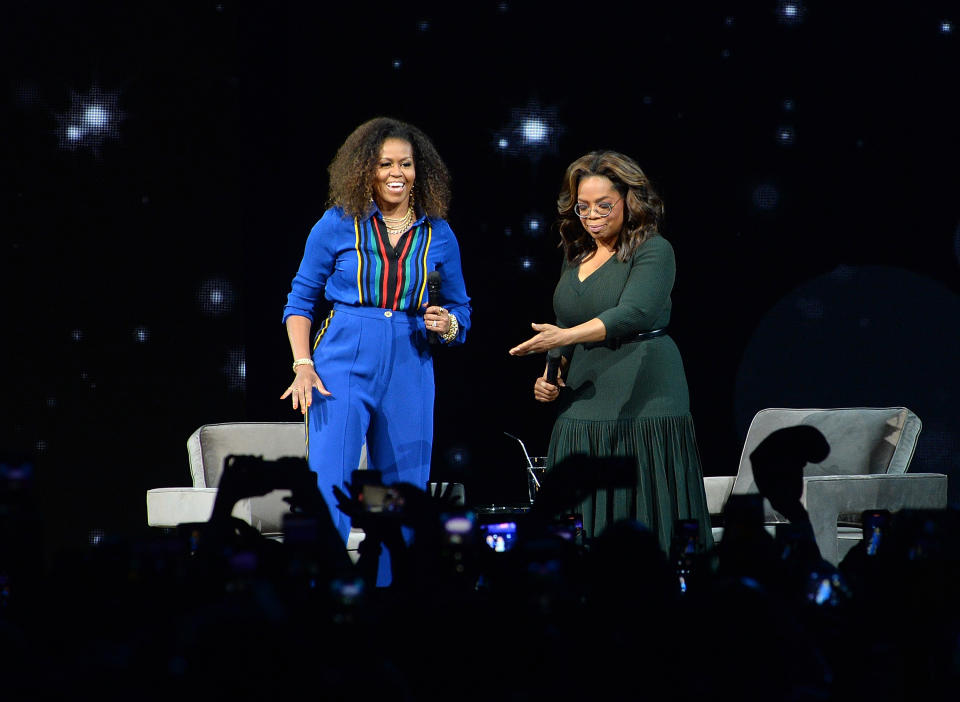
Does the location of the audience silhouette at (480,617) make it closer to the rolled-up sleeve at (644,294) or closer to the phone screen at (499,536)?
the phone screen at (499,536)

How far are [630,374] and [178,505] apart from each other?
159 centimetres

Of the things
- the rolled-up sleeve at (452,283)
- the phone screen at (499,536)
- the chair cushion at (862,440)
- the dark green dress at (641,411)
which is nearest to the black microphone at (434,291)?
the rolled-up sleeve at (452,283)

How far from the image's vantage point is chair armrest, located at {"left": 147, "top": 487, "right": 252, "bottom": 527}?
3217 mm

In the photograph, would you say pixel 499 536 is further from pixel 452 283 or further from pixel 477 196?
pixel 477 196

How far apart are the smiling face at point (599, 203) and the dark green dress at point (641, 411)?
3.2 inches

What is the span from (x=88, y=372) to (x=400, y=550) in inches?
108

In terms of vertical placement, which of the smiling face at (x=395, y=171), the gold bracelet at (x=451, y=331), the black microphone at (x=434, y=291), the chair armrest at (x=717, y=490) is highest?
the smiling face at (x=395, y=171)

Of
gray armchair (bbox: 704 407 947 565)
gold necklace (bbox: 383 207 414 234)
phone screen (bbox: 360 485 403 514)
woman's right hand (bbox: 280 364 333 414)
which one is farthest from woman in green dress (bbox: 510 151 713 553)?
phone screen (bbox: 360 485 403 514)

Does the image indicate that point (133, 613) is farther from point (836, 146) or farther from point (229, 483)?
point (836, 146)

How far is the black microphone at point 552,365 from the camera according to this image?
8.28 ft

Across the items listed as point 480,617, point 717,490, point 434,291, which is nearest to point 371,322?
point 434,291

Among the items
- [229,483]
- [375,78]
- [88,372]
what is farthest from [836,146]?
[229,483]

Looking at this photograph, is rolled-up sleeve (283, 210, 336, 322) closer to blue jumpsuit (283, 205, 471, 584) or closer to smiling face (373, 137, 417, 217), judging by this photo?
blue jumpsuit (283, 205, 471, 584)

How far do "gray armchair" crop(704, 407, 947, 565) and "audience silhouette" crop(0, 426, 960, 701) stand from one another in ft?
6.56
